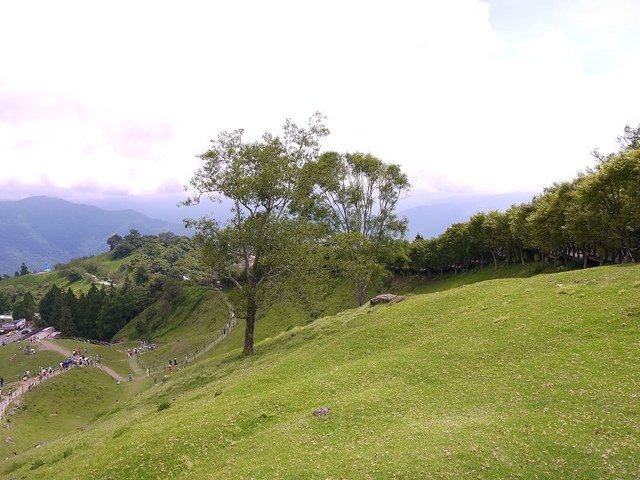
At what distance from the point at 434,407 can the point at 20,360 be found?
388 feet

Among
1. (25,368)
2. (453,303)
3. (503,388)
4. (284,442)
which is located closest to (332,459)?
(284,442)

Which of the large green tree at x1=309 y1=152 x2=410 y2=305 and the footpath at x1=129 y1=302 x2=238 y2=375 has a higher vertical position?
the large green tree at x1=309 y1=152 x2=410 y2=305

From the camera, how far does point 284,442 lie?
67.6 feet

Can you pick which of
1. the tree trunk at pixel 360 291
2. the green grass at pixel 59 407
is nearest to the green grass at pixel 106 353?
the green grass at pixel 59 407

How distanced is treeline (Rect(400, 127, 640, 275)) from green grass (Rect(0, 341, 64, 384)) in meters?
88.3

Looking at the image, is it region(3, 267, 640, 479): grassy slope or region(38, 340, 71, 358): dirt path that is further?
region(38, 340, 71, 358): dirt path

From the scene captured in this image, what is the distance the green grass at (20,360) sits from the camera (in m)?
103

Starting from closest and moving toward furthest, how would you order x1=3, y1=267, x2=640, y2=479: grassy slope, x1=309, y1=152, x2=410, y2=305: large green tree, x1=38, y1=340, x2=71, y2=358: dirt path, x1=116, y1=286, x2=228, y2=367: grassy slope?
1. x1=3, y1=267, x2=640, y2=479: grassy slope
2. x1=309, y1=152, x2=410, y2=305: large green tree
3. x1=116, y1=286, x2=228, y2=367: grassy slope
4. x1=38, y1=340, x2=71, y2=358: dirt path

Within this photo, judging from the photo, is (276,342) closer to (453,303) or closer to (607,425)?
(453,303)

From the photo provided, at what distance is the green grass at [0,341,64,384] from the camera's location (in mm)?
102925

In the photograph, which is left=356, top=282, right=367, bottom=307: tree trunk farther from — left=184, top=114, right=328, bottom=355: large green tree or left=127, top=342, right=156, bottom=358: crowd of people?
left=127, top=342, right=156, bottom=358: crowd of people

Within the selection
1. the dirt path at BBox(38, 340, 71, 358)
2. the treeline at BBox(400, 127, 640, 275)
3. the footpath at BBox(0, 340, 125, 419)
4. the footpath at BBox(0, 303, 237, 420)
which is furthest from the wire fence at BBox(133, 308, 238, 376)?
the treeline at BBox(400, 127, 640, 275)

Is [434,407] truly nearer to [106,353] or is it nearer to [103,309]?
[106,353]

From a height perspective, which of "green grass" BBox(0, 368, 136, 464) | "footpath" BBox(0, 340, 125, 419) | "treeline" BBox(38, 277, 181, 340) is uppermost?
"treeline" BBox(38, 277, 181, 340)
